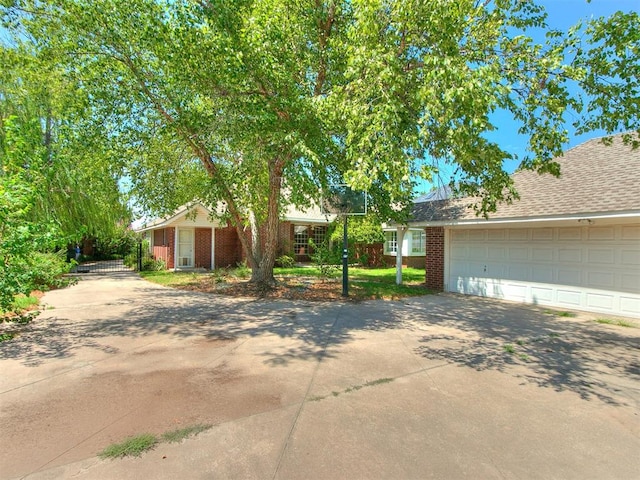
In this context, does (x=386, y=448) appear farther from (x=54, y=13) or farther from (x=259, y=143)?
(x=54, y=13)

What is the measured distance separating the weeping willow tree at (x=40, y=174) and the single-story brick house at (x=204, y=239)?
283cm

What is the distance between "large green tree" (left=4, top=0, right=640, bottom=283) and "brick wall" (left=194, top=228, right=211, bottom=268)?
8.71 meters

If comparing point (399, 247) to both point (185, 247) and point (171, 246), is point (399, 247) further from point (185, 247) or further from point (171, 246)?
point (171, 246)

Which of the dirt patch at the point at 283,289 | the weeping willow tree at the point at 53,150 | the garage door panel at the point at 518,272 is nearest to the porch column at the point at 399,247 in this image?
the dirt patch at the point at 283,289

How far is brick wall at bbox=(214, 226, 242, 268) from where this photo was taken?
20.3 metres

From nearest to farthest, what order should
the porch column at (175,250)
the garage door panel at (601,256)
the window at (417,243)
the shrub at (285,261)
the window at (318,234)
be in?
the garage door panel at (601,256) → the porch column at (175,250) → the shrub at (285,261) → the window at (417,243) → the window at (318,234)

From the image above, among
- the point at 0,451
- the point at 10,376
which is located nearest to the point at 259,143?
the point at 10,376

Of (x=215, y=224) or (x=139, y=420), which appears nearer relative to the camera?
(x=139, y=420)

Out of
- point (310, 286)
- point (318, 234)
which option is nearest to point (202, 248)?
point (318, 234)

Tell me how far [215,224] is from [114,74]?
10713 mm

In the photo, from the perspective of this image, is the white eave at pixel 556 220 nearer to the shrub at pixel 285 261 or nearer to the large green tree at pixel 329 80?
the large green tree at pixel 329 80

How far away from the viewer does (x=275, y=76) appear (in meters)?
7.73

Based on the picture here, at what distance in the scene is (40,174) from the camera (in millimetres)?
6090

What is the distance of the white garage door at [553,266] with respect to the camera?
8922 mm
